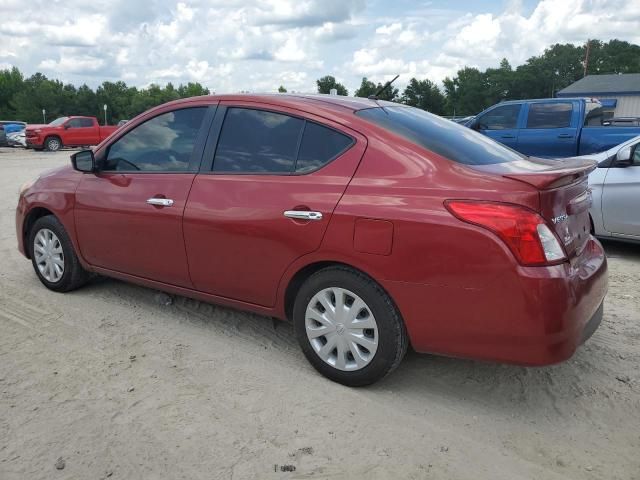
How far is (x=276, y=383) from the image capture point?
3.44m

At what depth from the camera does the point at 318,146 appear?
3445 mm

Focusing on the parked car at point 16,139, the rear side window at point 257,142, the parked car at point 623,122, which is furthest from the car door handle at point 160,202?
the parked car at point 16,139

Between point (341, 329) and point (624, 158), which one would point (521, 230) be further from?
point (624, 158)

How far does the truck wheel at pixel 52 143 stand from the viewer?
2694cm

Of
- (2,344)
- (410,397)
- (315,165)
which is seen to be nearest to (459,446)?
(410,397)

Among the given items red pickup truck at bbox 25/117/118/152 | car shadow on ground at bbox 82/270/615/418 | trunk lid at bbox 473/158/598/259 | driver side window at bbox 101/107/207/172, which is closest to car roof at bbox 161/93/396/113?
driver side window at bbox 101/107/207/172

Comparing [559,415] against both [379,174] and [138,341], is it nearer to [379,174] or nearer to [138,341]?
[379,174]

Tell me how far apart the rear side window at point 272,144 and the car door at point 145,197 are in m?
0.23

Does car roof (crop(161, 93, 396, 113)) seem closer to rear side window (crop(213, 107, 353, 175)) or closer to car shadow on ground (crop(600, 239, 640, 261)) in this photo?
rear side window (crop(213, 107, 353, 175))

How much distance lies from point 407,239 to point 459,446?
3.39 ft

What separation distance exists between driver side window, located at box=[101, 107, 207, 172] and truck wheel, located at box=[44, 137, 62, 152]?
25.2 meters

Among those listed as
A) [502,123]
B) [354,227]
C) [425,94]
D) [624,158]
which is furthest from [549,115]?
[425,94]

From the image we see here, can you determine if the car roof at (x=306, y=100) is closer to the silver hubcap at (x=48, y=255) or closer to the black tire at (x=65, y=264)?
the black tire at (x=65, y=264)

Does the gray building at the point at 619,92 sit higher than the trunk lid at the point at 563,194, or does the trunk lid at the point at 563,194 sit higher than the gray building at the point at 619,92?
the gray building at the point at 619,92
